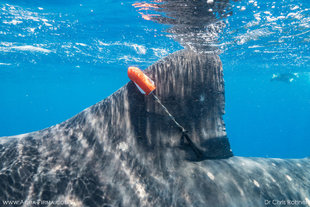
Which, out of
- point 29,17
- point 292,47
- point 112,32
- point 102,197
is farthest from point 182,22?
point 292,47

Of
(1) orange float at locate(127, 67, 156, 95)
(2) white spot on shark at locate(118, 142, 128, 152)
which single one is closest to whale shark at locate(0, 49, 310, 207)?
(2) white spot on shark at locate(118, 142, 128, 152)

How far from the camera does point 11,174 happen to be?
2.55 m

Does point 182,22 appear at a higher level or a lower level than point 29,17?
lower

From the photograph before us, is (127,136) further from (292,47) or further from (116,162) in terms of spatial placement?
(292,47)

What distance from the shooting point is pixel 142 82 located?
9.55 ft

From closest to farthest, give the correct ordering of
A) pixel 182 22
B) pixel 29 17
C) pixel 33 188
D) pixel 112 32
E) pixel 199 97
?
pixel 33 188, pixel 199 97, pixel 182 22, pixel 29 17, pixel 112 32

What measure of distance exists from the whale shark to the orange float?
184 mm

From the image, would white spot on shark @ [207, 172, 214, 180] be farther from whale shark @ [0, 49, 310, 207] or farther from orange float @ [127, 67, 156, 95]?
orange float @ [127, 67, 156, 95]

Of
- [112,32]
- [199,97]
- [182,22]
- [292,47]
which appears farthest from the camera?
[292,47]

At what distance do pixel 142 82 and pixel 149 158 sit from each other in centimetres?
113

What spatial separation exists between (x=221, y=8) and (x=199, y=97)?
6.33 metres

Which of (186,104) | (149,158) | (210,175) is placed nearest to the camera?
(149,158)

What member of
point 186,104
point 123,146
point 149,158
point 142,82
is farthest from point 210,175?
point 142,82

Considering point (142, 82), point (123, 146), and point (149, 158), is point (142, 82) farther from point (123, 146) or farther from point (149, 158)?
point (149, 158)
